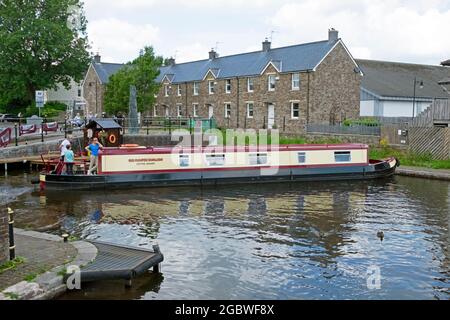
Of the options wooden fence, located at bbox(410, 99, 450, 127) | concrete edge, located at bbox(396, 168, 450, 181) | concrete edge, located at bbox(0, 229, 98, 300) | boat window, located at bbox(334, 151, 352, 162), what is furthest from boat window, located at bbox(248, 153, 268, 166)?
concrete edge, located at bbox(0, 229, 98, 300)

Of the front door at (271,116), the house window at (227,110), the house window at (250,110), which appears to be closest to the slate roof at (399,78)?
the front door at (271,116)

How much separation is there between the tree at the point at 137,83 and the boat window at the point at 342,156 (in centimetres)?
2657

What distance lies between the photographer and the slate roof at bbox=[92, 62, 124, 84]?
218ft

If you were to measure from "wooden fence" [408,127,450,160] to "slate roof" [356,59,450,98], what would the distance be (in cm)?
1645

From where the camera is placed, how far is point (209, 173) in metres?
24.5

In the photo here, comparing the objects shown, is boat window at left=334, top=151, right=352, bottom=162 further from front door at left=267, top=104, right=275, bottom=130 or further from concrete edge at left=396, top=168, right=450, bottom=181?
front door at left=267, top=104, right=275, bottom=130

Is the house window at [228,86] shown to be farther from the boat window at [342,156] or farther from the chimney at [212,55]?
the boat window at [342,156]

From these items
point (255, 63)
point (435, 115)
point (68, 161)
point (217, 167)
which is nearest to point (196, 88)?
point (255, 63)

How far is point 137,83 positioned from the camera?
48.2m

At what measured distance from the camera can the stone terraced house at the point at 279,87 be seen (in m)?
41.7

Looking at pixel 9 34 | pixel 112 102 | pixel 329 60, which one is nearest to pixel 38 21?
pixel 9 34

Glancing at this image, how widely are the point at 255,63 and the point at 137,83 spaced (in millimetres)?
11848

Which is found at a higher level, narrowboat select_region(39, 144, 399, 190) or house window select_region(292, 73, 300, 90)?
house window select_region(292, 73, 300, 90)
